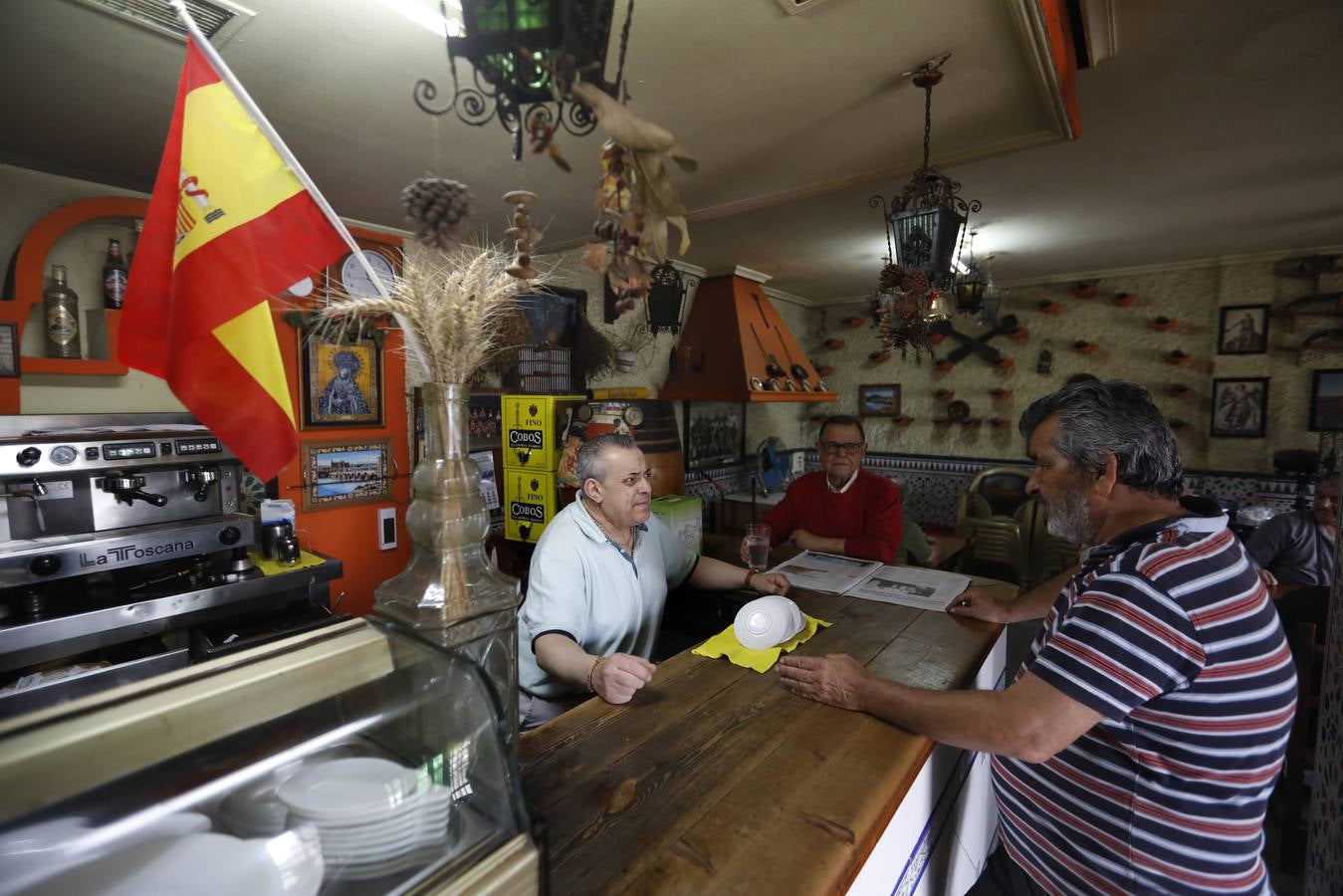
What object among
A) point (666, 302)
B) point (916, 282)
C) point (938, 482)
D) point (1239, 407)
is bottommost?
point (938, 482)

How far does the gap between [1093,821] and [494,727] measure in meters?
1.32

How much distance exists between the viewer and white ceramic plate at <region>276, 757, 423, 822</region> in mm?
614

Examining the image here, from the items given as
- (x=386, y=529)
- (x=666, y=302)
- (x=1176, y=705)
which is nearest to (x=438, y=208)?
(x=1176, y=705)

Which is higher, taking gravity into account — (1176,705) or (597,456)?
(597,456)

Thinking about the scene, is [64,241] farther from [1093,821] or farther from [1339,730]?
[1339,730]

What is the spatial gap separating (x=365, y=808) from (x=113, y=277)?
3.14 metres

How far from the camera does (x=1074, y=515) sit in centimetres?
145

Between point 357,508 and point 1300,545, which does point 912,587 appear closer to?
point 1300,545

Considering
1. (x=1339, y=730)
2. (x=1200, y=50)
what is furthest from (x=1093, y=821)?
(x=1200, y=50)

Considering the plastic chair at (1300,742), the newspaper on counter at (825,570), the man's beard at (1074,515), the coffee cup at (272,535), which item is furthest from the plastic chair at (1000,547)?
the coffee cup at (272,535)

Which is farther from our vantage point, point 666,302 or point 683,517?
point 666,302

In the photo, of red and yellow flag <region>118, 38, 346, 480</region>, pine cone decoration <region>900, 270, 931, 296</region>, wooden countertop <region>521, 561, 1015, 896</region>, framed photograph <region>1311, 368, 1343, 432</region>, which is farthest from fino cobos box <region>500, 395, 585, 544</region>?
framed photograph <region>1311, 368, 1343, 432</region>

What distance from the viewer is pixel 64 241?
2.58 m

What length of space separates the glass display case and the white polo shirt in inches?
34.7
